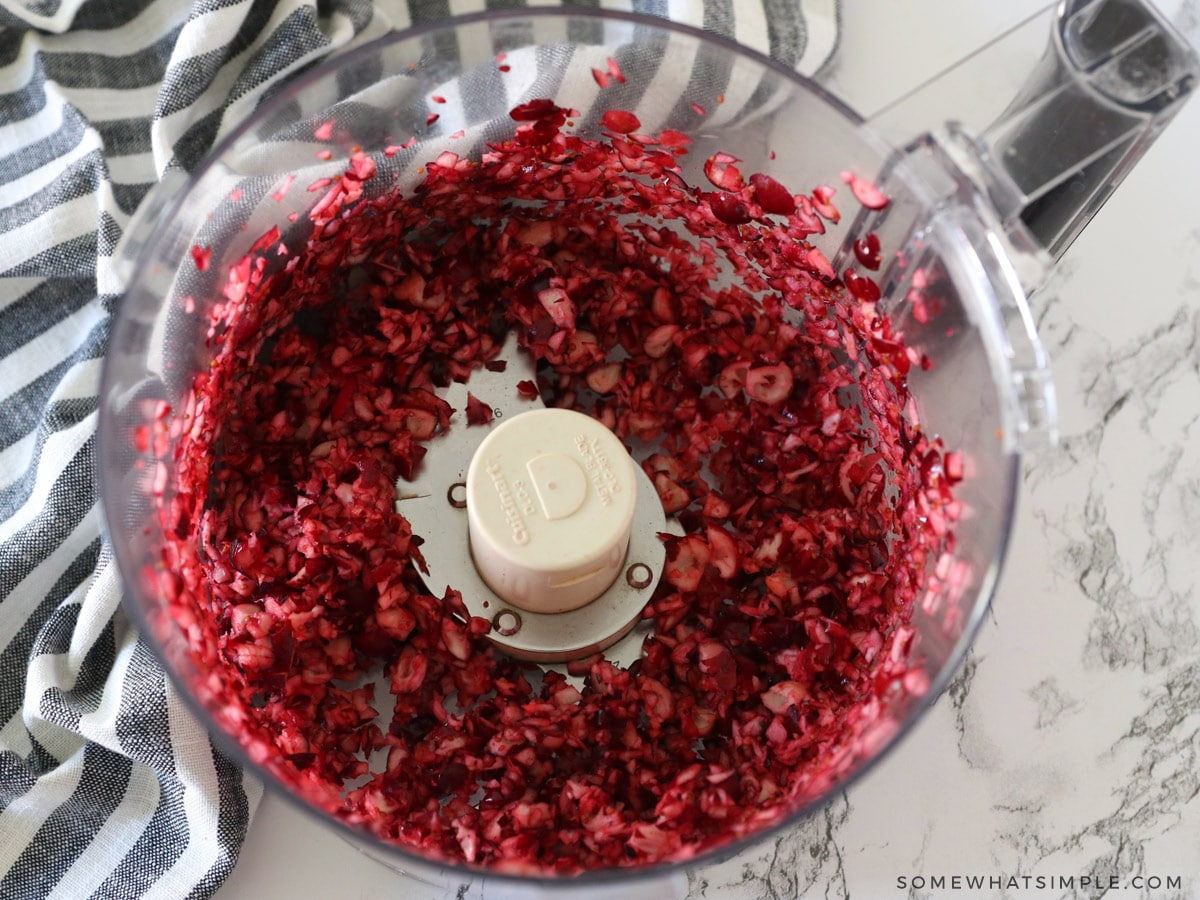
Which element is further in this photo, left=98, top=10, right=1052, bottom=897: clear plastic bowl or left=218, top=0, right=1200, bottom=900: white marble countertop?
left=218, top=0, right=1200, bottom=900: white marble countertop

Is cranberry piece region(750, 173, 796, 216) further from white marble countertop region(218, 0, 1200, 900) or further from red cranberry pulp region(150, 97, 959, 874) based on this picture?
white marble countertop region(218, 0, 1200, 900)

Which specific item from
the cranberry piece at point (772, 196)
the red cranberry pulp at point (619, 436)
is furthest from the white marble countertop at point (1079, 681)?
the cranberry piece at point (772, 196)

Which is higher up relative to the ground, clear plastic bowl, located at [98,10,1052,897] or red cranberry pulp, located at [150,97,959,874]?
clear plastic bowl, located at [98,10,1052,897]

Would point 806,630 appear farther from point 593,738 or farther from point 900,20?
point 900,20

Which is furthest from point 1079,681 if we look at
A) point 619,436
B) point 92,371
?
point 92,371

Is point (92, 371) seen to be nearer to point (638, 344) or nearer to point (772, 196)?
point (638, 344)

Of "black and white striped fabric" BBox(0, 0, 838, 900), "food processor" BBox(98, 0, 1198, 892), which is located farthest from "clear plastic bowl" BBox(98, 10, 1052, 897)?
"black and white striped fabric" BBox(0, 0, 838, 900)
